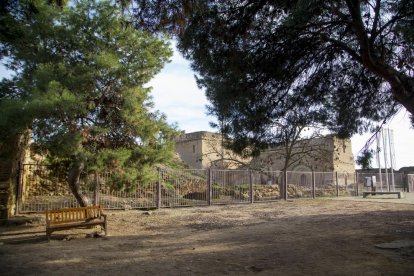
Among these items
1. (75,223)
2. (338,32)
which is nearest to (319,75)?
(338,32)

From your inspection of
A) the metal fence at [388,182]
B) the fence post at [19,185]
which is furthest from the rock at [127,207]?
the metal fence at [388,182]

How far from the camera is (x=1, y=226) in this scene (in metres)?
11.7

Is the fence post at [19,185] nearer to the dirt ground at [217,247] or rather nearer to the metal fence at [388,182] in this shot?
the dirt ground at [217,247]

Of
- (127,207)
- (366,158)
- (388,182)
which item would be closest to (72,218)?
(127,207)

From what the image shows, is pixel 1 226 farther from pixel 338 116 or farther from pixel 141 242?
pixel 338 116

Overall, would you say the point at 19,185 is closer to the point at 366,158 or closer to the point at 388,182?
the point at 366,158

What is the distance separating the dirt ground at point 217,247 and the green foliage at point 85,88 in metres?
2.15

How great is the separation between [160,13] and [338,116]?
5777 millimetres

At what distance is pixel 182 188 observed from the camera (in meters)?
19.9

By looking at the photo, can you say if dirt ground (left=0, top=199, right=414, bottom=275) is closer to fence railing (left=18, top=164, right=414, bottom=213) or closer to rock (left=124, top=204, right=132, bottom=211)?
fence railing (left=18, top=164, right=414, bottom=213)

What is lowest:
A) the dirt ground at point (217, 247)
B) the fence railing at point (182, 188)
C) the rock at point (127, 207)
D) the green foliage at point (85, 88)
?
the dirt ground at point (217, 247)

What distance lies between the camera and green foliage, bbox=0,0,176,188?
9.47m

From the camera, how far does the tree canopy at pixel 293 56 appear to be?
7402 millimetres

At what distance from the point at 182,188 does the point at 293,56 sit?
1245 cm
